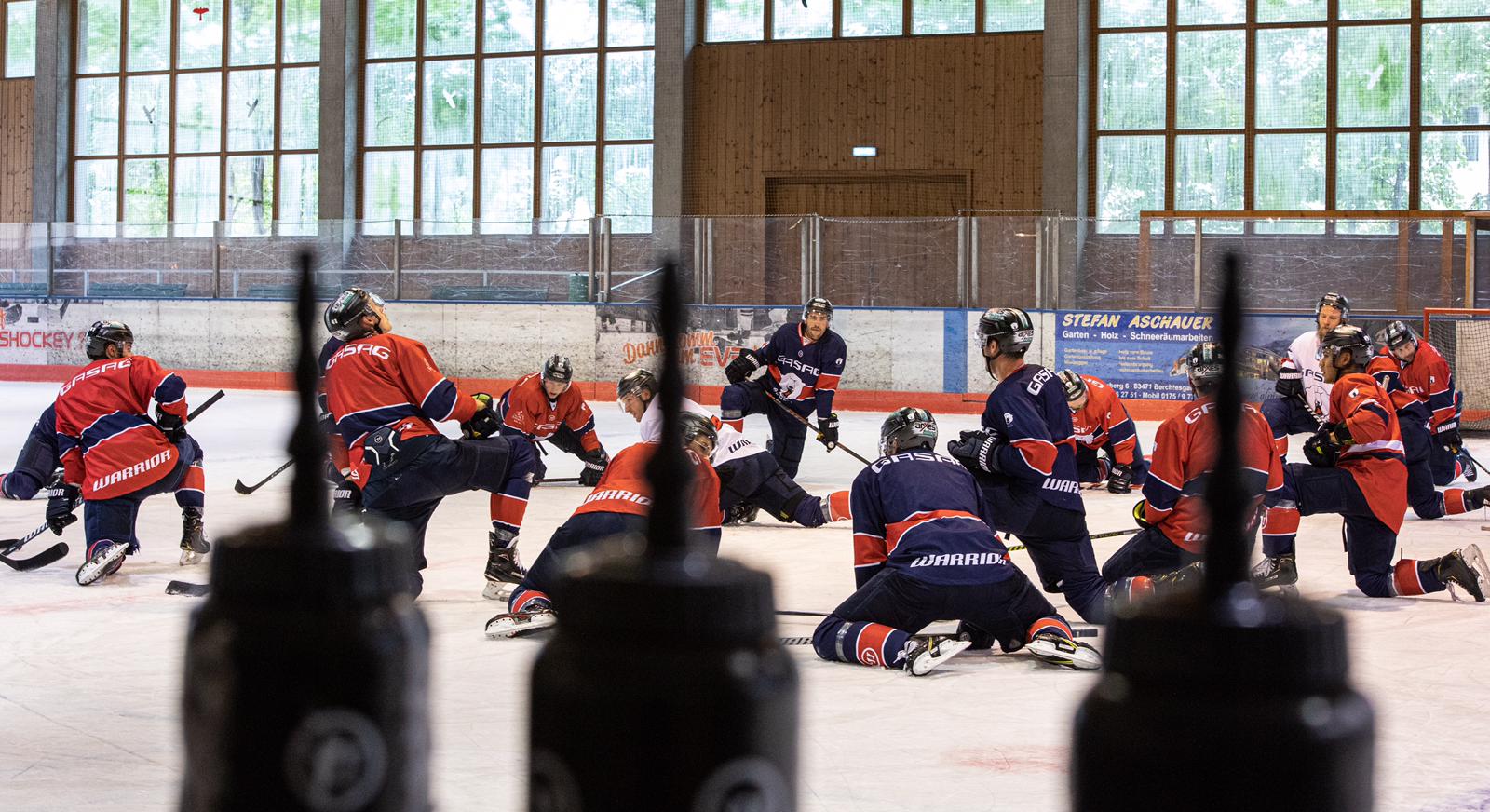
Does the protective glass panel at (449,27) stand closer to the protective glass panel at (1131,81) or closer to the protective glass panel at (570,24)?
the protective glass panel at (570,24)

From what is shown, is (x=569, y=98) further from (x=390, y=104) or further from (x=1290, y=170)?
(x=1290, y=170)

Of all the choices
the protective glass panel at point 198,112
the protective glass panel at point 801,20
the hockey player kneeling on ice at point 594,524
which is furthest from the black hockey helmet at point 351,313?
the protective glass panel at point 198,112

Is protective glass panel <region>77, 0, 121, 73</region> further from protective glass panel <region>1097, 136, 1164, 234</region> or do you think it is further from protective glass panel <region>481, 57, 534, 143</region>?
protective glass panel <region>1097, 136, 1164, 234</region>

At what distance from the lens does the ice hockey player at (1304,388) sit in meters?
9.59

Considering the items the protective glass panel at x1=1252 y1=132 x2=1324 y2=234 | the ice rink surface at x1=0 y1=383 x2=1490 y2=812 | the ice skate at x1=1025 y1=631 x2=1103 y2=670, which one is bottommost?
the ice rink surface at x1=0 y1=383 x2=1490 y2=812

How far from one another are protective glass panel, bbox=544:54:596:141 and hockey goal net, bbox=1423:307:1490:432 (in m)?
13.2

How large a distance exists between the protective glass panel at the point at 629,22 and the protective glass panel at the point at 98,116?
9.44 m

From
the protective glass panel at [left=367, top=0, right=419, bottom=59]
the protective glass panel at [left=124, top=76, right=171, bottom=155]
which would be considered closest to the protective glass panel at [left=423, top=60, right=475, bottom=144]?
the protective glass panel at [left=367, top=0, right=419, bottom=59]


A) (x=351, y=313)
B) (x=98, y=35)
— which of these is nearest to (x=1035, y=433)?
(x=351, y=313)

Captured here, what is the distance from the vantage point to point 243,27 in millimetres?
26422

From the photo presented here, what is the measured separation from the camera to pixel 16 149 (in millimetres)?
27344

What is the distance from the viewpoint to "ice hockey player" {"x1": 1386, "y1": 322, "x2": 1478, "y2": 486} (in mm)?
10086

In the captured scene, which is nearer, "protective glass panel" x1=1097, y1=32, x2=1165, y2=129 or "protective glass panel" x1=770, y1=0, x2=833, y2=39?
"protective glass panel" x1=1097, y1=32, x2=1165, y2=129

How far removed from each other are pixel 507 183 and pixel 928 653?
20963 millimetres
